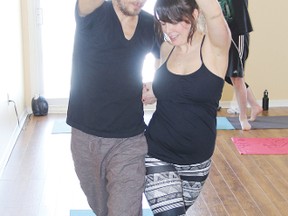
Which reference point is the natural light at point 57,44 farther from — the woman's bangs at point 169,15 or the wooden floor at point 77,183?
the woman's bangs at point 169,15

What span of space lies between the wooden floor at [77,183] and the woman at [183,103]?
1.09 m

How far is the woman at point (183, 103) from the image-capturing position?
1822 mm

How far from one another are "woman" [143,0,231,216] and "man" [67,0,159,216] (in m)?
0.07

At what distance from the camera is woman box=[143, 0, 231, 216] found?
1.82m

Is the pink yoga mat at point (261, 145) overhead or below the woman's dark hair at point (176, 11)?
below

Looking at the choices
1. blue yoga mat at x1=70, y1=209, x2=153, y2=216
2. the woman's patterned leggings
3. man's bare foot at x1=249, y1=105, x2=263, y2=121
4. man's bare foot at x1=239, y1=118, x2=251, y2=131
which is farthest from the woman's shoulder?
man's bare foot at x1=249, y1=105, x2=263, y2=121

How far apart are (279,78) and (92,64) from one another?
3870mm

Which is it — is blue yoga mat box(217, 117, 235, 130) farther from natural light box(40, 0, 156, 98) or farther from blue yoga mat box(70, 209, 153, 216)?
blue yoga mat box(70, 209, 153, 216)

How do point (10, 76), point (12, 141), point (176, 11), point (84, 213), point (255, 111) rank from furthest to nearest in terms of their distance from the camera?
1. point (255, 111)
2. point (10, 76)
3. point (12, 141)
4. point (84, 213)
5. point (176, 11)

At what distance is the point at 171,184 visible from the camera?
6.15 feet

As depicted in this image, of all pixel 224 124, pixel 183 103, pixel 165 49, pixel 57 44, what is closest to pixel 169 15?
pixel 165 49

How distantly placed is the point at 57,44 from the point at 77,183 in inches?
87.3

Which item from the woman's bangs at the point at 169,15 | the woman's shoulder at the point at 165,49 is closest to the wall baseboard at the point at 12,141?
the woman's shoulder at the point at 165,49

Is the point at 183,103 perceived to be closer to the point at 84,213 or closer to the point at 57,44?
the point at 84,213
